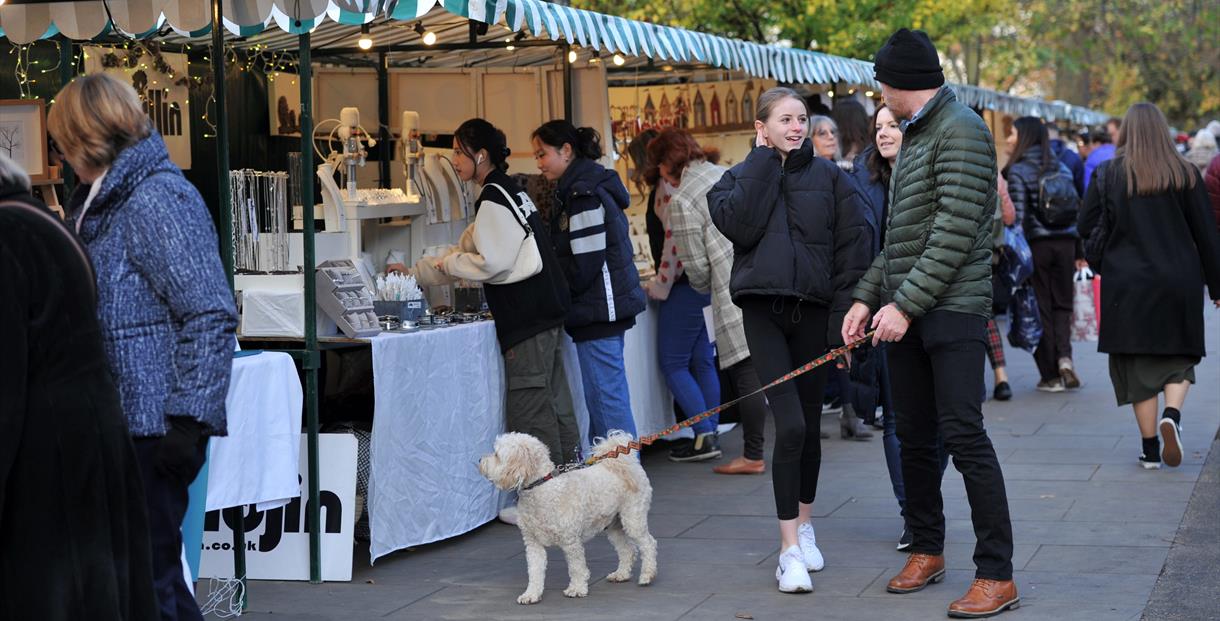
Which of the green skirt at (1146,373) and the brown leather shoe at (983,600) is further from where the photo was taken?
the green skirt at (1146,373)

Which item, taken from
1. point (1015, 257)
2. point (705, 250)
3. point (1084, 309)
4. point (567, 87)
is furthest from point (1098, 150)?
point (705, 250)

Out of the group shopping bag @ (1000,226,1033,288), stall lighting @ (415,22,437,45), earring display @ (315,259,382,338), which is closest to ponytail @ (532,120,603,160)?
stall lighting @ (415,22,437,45)

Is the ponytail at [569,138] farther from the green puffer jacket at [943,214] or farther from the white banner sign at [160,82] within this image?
the green puffer jacket at [943,214]

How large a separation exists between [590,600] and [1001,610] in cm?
148

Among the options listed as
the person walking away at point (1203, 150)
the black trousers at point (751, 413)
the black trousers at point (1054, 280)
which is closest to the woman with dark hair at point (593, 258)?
the black trousers at point (751, 413)

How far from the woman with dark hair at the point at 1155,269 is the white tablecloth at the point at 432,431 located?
3.37 meters

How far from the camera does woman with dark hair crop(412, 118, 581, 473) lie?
6762 millimetres

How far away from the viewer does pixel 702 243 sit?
791 centimetres

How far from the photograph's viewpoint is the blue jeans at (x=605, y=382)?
295 inches

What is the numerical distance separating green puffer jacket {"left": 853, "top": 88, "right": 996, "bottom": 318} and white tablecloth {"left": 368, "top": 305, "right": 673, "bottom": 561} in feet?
6.75

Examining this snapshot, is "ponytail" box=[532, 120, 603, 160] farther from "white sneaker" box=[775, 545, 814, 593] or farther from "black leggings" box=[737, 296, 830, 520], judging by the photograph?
"white sneaker" box=[775, 545, 814, 593]

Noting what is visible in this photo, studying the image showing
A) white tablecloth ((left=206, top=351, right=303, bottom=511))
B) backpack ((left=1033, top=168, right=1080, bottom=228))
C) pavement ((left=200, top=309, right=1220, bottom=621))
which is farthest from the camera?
backpack ((left=1033, top=168, right=1080, bottom=228))

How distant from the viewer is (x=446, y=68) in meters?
9.23

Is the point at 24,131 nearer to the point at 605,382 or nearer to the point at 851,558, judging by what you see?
the point at 605,382
